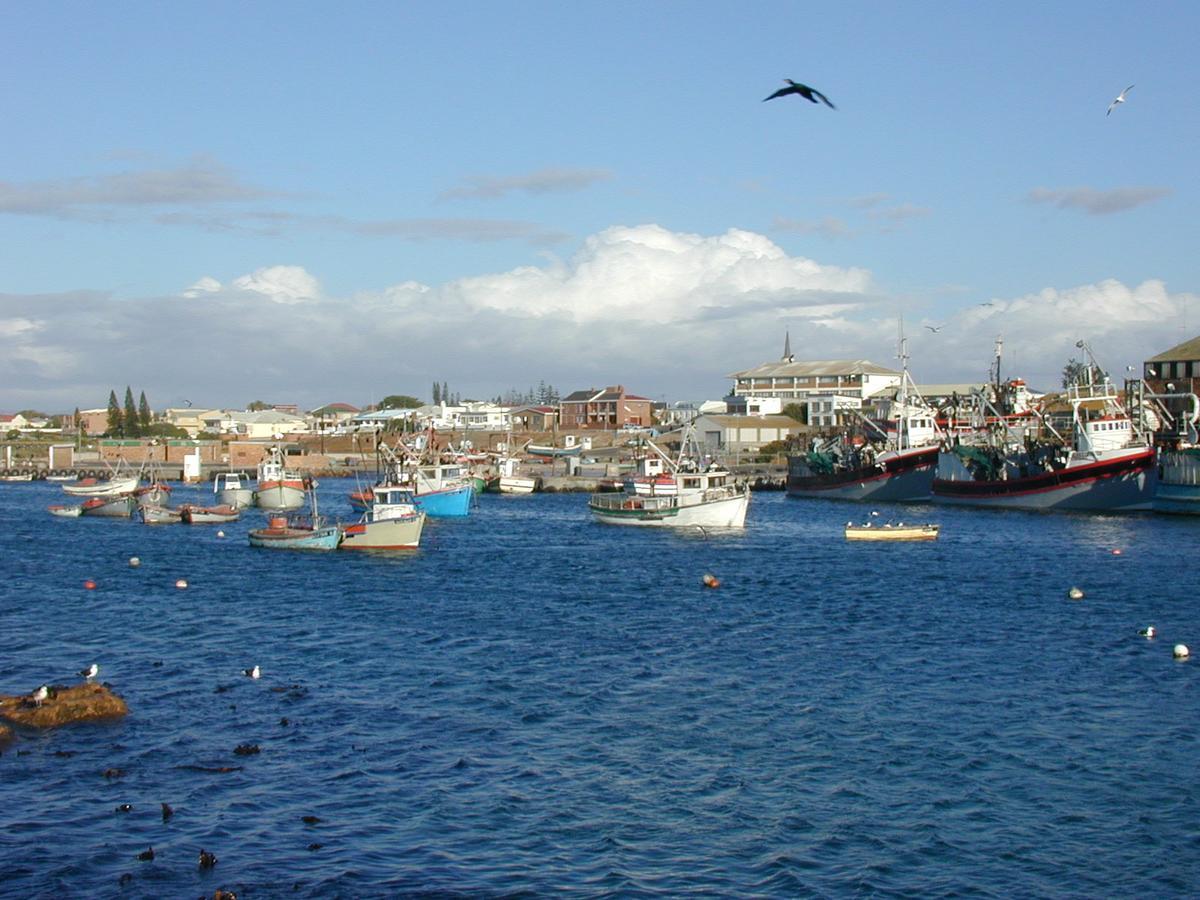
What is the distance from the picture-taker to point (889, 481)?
114375 millimetres

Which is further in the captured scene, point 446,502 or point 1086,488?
point 446,502

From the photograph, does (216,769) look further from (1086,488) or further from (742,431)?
(742,431)

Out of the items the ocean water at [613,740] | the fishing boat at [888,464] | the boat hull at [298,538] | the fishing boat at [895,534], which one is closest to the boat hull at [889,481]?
the fishing boat at [888,464]

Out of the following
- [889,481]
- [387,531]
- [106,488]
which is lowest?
[889,481]

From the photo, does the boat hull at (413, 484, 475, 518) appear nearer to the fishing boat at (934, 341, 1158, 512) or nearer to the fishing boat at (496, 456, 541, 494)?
the fishing boat at (496, 456, 541, 494)

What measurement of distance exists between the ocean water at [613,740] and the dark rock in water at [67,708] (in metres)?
0.79

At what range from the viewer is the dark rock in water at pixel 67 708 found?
1059 inches

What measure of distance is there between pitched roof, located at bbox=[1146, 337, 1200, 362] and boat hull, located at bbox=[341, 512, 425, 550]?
83590 millimetres

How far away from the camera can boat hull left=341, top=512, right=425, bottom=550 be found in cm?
6334

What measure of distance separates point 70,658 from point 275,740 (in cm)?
1207

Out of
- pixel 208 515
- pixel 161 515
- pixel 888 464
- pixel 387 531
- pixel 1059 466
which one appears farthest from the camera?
pixel 888 464

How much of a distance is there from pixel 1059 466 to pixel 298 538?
57.6 m

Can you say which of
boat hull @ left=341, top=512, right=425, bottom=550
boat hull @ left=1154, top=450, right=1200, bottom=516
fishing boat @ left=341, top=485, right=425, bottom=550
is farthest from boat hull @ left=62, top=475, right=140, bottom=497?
boat hull @ left=1154, top=450, right=1200, bottom=516

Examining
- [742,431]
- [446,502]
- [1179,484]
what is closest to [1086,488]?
[1179,484]
